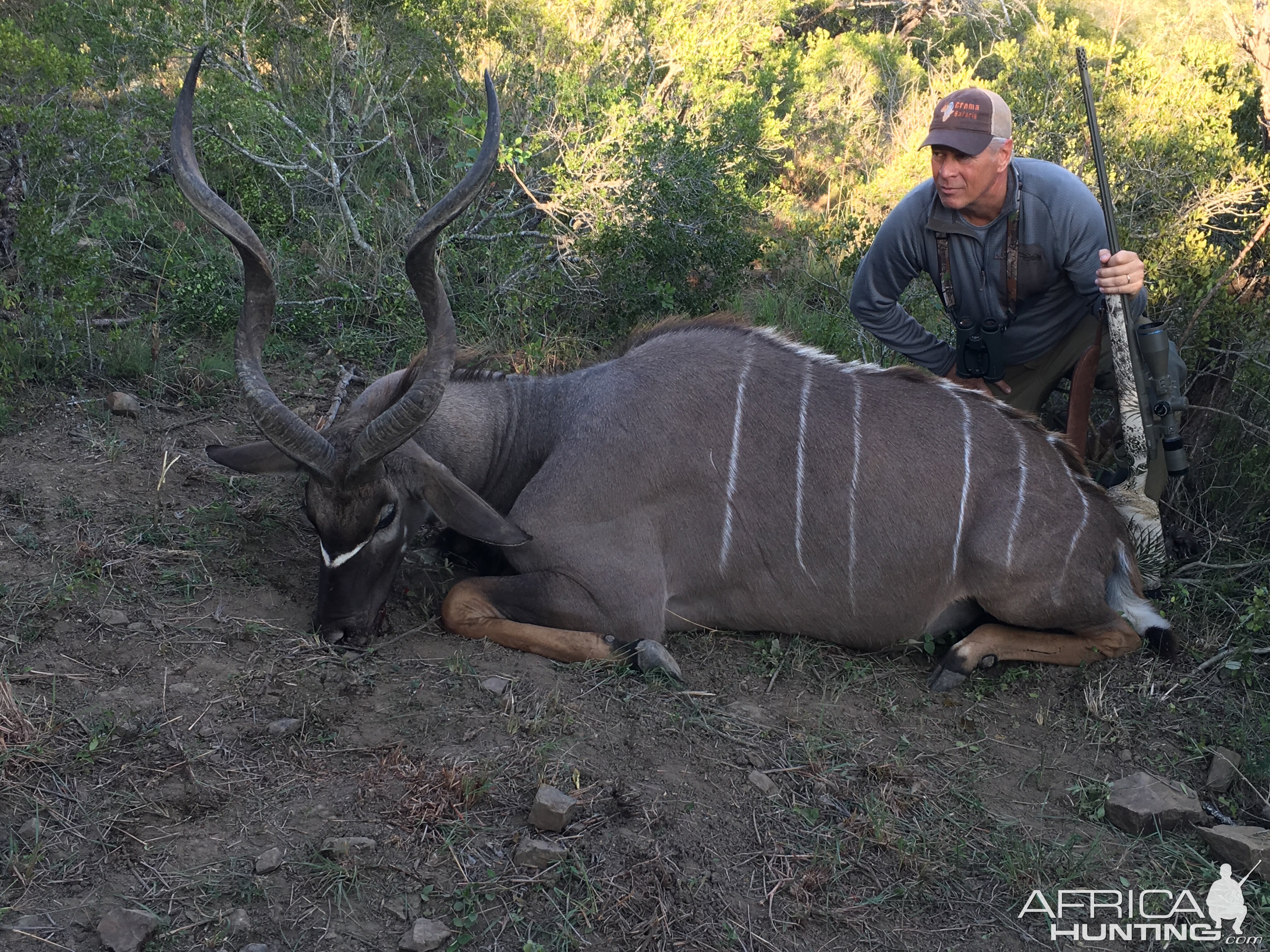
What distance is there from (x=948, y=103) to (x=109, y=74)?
200 inches

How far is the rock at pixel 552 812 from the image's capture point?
260cm

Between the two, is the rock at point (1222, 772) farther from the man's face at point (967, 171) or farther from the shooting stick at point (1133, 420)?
the man's face at point (967, 171)

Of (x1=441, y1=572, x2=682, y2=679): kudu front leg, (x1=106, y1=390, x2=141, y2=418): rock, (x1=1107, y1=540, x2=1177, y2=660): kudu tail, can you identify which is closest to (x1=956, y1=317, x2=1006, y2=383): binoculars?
(x1=1107, y1=540, x2=1177, y2=660): kudu tail

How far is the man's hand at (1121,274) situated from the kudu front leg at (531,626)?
226cm

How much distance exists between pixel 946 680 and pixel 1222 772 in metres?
0.89

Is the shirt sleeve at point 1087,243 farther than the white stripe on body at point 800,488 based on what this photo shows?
Yes

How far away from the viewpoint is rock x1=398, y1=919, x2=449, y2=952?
227cm

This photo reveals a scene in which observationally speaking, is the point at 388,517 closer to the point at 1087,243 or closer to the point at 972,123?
the point at 972,123

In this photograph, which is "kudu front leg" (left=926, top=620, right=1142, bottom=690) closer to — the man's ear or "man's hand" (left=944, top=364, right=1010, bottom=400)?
"man's hand" (left=944, top=364, right=1010, bottom=400)

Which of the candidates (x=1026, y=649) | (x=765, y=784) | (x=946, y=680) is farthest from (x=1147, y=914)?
(x=1026, y=649)

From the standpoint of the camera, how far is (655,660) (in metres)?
3.59

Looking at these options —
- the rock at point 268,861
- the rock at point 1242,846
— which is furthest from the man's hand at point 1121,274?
the rock at point 268,861

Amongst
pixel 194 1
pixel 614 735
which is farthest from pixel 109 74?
pixel 614 735

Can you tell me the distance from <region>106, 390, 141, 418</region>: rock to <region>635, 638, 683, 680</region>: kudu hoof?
2575mm
